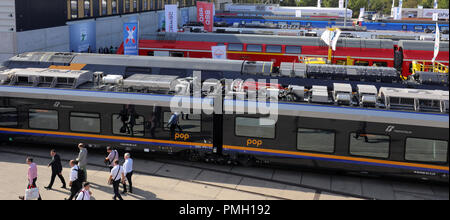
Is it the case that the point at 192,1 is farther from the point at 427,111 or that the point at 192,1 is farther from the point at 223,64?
the point at 427,111

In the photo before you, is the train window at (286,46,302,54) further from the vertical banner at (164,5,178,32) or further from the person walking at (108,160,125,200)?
the person walking at (108,160,125,200)

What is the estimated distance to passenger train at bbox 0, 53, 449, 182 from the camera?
54.1 ft

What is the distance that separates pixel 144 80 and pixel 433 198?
11.4 metres

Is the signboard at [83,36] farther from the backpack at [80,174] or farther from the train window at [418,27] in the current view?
the train window at [418,27]

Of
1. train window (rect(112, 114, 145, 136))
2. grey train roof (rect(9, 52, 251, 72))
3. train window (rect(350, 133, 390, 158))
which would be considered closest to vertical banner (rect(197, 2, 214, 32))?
grey train roof (rect(9, 52, 251, 72))

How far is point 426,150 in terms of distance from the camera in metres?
16.3

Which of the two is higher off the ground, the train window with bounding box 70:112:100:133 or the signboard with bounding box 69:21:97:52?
the signboard with bounding box 69:21:97:52

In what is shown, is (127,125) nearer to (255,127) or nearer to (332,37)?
(255,127)

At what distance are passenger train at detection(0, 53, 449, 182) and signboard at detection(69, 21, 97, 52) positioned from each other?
51.4ft

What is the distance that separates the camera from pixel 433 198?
642 inches

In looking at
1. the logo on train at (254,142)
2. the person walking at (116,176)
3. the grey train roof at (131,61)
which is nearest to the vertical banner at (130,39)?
the grey train roof at (131,61)

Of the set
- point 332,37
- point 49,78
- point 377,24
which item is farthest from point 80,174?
point 377,24

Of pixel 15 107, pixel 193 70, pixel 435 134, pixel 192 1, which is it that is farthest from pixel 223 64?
pixel 192 1

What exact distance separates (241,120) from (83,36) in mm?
23726
